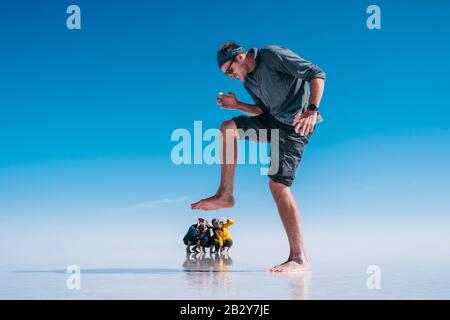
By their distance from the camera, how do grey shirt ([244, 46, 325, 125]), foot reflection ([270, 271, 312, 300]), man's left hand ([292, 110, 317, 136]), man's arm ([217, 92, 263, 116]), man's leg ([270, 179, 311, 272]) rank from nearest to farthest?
foot reflection ([270, 271, 312, 300]) < man's left hand ([292, 110, 317, 136]) < grey shirt ([244, 46, 325, 125]) < man's leg ([270, 179, 311, 272]) < man's arm ([217, 92, 263, 116])

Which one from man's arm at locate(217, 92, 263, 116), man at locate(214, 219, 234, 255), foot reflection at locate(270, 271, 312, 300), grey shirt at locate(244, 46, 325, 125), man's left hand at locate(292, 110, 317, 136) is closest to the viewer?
foot reflection at locate(270, 271, 312, 300)

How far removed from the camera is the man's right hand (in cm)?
512

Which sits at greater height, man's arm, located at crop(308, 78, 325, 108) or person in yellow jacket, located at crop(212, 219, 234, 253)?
man's arm, located at crop(308, 78, 325, 108)

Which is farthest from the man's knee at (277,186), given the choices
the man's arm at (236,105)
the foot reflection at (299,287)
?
the foot reflection at (299,287)

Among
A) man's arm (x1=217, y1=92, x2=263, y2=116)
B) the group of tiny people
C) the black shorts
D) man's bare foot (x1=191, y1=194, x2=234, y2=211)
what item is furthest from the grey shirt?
the group of tiny people

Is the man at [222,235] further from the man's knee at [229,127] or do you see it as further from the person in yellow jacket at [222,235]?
the man's knee at [229,127]

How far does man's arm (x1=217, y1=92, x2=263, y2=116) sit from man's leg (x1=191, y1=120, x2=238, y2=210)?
351mm

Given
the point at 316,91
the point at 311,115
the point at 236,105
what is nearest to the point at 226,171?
the point at 236,105

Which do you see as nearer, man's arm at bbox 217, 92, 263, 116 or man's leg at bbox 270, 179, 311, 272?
man's leg at bbox 270, 179, 311, 272

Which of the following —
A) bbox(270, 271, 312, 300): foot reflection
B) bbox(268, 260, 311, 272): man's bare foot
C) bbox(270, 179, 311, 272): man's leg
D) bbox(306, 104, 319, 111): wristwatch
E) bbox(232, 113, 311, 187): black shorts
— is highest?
bbox(306, 104, 319, 111): wristwatch

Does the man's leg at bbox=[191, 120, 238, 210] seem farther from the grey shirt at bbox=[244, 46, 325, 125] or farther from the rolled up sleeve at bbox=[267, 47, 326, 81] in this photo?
the rolled up sleeve at bbox=[267, 47, 326, 81]

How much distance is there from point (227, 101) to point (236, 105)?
0.10m
